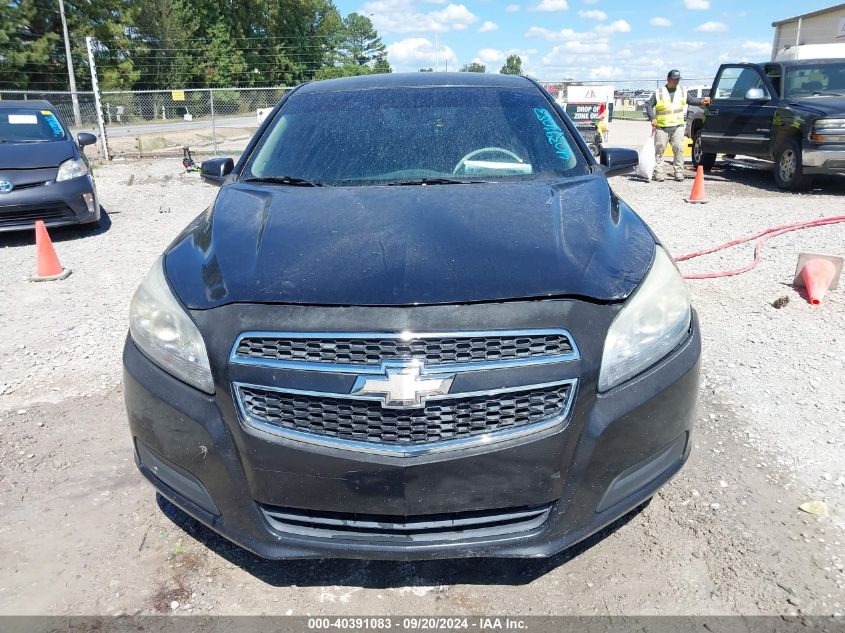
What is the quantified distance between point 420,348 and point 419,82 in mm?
2344

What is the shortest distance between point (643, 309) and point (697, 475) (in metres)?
1.25

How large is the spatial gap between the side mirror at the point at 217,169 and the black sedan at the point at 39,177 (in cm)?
524

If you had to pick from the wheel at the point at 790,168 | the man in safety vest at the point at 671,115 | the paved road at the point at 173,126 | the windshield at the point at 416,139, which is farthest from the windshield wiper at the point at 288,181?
the paved road at the point at 173,126

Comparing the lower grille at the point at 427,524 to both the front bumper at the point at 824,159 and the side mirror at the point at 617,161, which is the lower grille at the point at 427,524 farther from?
the front bumper at the point at 824,159

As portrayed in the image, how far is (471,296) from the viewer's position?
197 cm

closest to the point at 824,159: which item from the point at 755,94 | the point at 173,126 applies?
the point at 755,94

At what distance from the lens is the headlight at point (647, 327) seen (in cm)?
203

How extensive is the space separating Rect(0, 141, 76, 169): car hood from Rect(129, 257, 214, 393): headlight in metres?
6.66

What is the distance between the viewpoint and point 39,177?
7809 mm

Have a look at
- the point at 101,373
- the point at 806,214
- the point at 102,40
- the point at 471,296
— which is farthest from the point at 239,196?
the point at 102,40

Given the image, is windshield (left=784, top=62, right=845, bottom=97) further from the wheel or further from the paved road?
the paved road

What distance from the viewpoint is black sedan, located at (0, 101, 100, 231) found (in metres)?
7.66

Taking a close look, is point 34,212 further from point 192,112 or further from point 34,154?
point 192,112

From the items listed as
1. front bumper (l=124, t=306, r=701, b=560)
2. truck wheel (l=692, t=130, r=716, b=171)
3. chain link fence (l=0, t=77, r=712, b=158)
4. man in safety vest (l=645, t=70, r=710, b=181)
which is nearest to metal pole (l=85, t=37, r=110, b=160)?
chain link fence (l=0, t=77, r=712, b=158)
